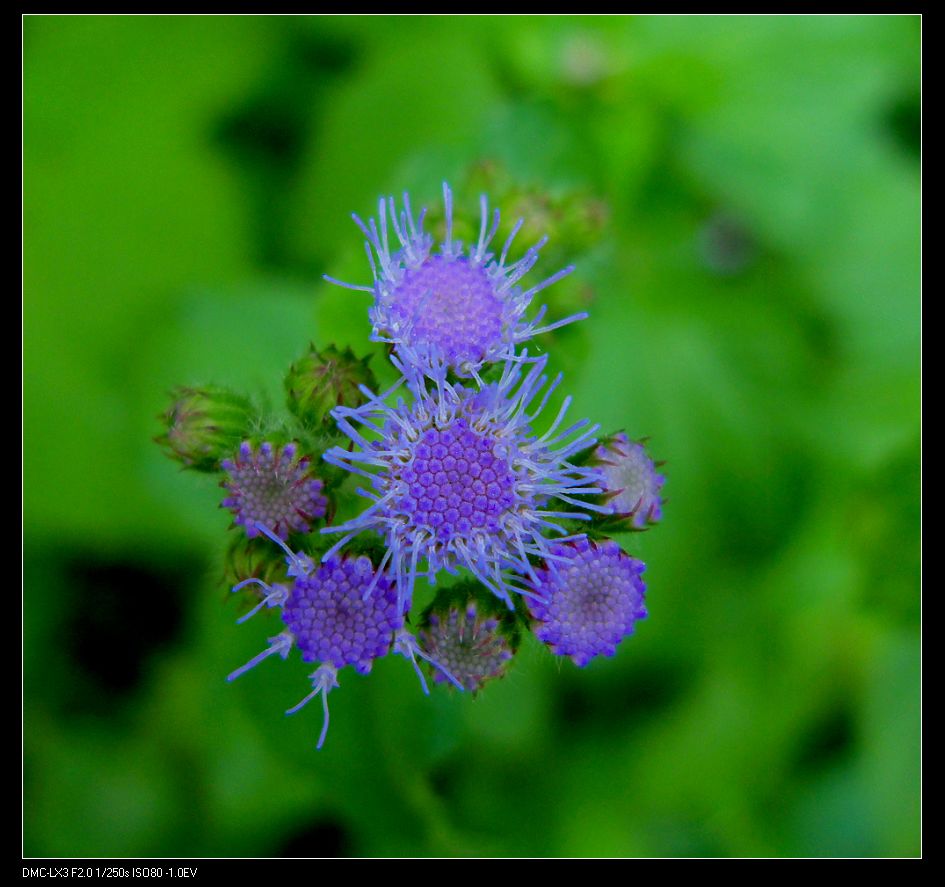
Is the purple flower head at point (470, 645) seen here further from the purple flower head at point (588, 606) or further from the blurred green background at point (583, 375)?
the blurred green background at point (583, 375)

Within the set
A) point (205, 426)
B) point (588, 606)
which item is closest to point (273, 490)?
point (205, 426)

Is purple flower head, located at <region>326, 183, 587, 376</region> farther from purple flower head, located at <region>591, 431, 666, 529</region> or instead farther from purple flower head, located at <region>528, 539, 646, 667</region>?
purple flower head, located at <region>528, 539, 646, 667</region>

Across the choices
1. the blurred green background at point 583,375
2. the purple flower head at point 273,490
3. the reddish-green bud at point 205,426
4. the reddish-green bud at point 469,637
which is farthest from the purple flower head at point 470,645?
the blurred green background at point 583,375

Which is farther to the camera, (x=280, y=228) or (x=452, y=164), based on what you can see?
(x=280, y=228)

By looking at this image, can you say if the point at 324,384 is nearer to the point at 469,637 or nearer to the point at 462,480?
the point at 462,480

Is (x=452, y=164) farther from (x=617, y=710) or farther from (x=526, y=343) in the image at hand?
(x=617, y=710)
